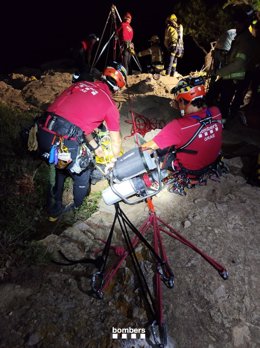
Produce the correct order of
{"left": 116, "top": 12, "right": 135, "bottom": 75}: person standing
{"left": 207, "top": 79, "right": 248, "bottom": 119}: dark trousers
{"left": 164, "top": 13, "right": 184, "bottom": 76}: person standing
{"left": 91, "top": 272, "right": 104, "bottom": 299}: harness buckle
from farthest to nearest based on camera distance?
{"left": 164, "top": 13, "right": 184, "bottom": 76}: person standing → {"left": 116, "top": 12, "right": 135, "bottom": 75}: person standing → {"left": 207, "top": 79, "right": 248, "bottom": 119}: dark trousers → {"left": 91, "top": 272, "right": 104, "bottom": 299}: harness buckle

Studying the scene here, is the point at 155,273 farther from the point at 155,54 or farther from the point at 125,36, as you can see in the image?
the point at 155,54

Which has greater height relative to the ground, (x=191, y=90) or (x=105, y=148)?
(x=191, y=90)

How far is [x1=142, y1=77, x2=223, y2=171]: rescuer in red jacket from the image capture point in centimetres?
390

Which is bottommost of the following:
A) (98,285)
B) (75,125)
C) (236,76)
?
(98,285)

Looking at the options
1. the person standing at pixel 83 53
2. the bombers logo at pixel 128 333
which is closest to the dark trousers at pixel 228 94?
the person standing at pixel 83 53

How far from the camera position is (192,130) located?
12.9ft

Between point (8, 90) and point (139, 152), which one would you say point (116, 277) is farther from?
point (8, 90)

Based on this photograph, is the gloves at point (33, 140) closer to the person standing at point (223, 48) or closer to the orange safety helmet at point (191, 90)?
the orange safety helmet at point (191, 90)

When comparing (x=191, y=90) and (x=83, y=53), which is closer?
(x=191, y=90)

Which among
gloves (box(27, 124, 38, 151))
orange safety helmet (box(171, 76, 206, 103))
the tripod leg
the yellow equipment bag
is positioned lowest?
the tripod leg

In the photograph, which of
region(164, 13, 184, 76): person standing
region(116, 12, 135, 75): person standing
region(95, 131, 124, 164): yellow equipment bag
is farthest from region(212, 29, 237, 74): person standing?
region(95, 131, 124, 164): yellow equipment bag

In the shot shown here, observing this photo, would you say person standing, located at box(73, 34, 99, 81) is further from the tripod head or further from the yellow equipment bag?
the tripod head

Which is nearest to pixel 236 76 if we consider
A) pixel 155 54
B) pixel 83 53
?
pixel 83 53

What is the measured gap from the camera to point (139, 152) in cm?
293
